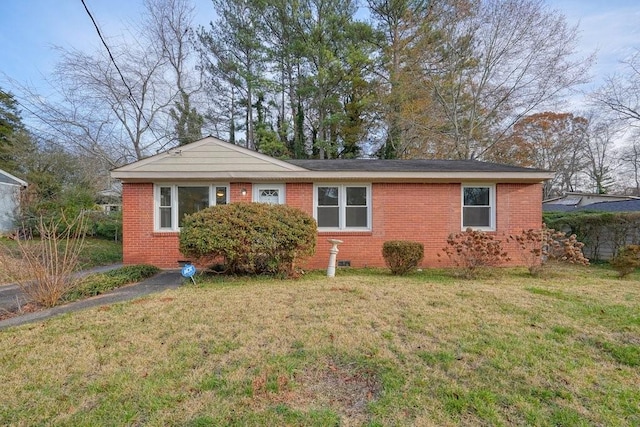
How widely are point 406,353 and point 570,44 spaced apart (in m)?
18.3

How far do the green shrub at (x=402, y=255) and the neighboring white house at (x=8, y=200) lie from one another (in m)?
18.7

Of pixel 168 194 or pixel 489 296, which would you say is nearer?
pixel 489 296

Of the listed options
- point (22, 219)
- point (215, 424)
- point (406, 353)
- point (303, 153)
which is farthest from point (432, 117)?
point (22, 219)

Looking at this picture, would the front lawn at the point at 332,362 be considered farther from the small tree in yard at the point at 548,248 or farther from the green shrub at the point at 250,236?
the small tree in yard at the point at 548,248

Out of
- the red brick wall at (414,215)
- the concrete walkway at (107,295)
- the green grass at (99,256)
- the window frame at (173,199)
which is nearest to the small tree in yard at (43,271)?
the concrete walkway at (107,295)

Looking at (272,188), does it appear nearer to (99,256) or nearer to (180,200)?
(180,200)

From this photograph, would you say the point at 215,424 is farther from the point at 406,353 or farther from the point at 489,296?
the point at 489,296

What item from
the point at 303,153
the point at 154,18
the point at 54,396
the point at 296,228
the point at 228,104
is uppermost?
the point at 154,18

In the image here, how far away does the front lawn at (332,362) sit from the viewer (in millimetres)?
2369

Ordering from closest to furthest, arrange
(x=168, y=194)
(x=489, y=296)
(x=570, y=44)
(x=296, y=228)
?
(x=489, y=296) < (x=296, y=228) < (x=168, y=194) < (x=570, y=44)

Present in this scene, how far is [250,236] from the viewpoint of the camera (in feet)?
21.7

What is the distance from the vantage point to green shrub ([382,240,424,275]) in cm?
755

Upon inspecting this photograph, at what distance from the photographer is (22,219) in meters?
15.0

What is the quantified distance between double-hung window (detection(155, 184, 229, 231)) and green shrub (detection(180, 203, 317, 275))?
7.34 ft
